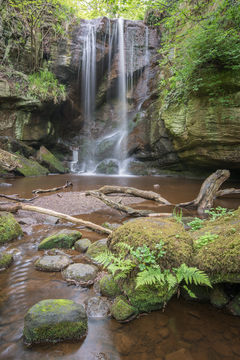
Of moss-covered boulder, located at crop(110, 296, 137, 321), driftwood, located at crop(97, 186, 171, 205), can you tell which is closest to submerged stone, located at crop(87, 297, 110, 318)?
moss-covered boulder, located at crop(110, 296, 137, 321)

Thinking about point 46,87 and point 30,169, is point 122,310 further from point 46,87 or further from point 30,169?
point 46,87

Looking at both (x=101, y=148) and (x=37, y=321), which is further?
(x=101, y=148)

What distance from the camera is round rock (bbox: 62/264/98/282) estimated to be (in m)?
2.40

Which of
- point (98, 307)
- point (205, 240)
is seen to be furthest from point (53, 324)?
point (205, 240)

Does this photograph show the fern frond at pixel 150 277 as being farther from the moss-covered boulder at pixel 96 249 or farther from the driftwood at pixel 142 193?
the driftwood at pixel 142 193

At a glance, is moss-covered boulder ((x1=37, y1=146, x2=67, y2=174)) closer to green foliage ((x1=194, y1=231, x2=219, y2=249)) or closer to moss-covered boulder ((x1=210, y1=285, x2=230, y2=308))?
green foliage ((x1=194, y1=231, x2=219, y2=249))

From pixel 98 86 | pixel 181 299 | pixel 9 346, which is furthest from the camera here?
pixel 98 86

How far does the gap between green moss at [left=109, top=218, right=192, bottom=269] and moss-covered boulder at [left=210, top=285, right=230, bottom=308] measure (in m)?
0.34

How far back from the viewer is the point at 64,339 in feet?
5.18

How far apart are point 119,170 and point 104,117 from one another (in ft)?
24.0

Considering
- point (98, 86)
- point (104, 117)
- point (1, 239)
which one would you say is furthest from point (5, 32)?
point (1, 239)

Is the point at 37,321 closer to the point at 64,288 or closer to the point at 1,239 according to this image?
the point at 64,288

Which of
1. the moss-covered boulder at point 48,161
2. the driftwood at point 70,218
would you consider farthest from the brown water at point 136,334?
the moss-covered boulder at point 48,161

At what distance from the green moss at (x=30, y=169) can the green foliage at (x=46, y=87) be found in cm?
435
